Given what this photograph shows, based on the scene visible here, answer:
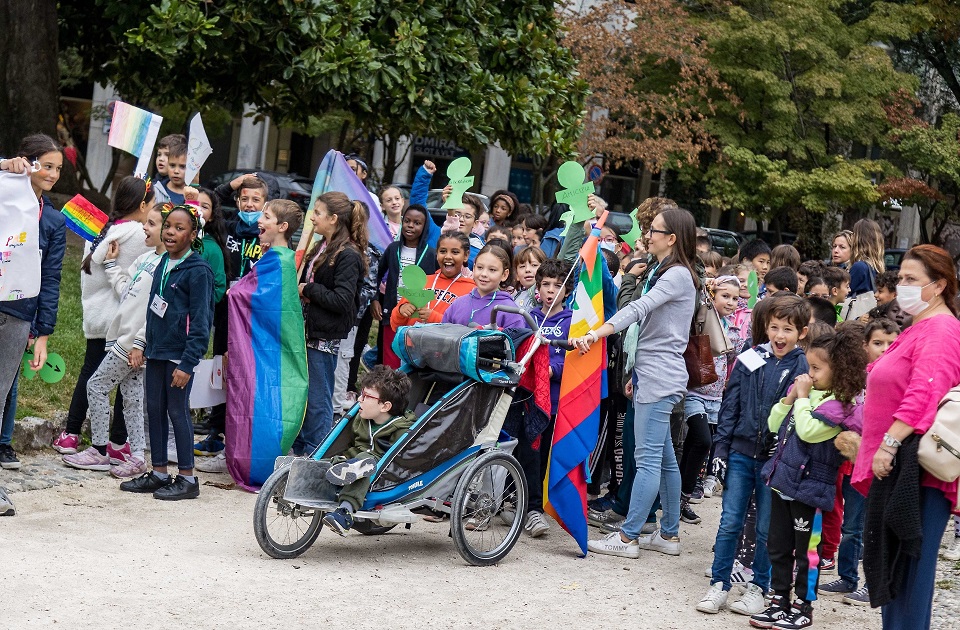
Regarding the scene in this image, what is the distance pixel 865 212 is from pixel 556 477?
2760 centimetres

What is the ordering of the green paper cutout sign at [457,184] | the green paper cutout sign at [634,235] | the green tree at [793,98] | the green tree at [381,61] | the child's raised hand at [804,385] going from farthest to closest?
the green tree at [793,98] → the green tree at [381,61] → the green paper cutout sign at [457,184] → the green paper cutout sign at [634,235] → the child's raised hand at [804,385]

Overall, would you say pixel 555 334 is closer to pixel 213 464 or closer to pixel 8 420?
pixel 213 464

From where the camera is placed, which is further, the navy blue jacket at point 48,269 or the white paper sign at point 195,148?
the white paper sign at point 195,148

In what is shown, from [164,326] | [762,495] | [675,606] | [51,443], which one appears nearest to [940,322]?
[762,495]

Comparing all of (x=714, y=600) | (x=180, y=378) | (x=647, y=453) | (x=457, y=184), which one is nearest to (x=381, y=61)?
(x=457, y=184)

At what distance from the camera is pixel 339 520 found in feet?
19.1

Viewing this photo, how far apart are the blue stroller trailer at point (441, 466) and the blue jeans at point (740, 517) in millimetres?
1090

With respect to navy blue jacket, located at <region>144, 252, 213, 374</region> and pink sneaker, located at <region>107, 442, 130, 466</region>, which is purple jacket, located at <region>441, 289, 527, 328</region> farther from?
pink sneaker, located at <region>107, 442, 130, 466</region>

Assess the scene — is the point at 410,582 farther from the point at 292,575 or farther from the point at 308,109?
the point at 308,109

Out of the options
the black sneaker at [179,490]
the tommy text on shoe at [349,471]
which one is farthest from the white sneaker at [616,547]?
the black sneaker at [179,490]

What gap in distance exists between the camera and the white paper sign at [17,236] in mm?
6102

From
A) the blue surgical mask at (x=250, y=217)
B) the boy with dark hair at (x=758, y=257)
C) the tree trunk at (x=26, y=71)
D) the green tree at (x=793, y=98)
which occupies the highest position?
the green tree at (x=793, y=98)

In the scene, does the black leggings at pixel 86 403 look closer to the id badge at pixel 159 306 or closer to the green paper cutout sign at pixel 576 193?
the id badge at pixel 159 306

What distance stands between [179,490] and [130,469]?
1.88ft
